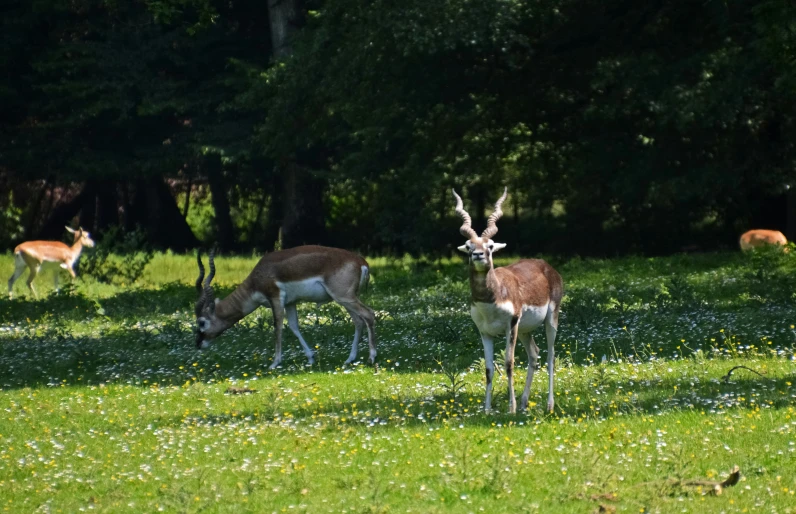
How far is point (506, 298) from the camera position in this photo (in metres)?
10.9

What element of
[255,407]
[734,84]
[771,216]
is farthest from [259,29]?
[255,407]

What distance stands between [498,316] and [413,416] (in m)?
1.16

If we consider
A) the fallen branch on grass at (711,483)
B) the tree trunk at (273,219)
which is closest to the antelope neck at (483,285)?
the fallen branch on grass at (711,483)

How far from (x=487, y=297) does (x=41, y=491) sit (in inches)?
160

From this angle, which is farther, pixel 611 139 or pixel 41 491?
pixel 611 139

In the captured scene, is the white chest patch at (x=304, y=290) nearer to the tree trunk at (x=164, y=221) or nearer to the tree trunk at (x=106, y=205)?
the tree trunk at (x=164, y=221)

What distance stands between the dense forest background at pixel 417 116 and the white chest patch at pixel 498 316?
28.2 ft

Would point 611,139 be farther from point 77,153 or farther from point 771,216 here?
point 77,153

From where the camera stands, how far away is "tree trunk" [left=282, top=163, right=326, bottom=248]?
3606 cm

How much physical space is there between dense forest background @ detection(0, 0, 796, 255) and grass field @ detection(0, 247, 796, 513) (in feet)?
19.4

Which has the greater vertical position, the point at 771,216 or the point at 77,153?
the point at 77,153

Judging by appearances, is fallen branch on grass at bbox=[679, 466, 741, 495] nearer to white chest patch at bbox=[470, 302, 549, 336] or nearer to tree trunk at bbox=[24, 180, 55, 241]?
white chest patch at bbox=[470, 302, 549, 336]

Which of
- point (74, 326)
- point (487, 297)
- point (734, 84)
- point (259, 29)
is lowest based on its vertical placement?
point (74, 326)

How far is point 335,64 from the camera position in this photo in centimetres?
2614
